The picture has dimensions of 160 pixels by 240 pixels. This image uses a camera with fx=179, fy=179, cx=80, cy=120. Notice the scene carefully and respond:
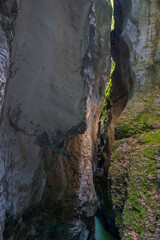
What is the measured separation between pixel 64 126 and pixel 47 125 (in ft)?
1.18

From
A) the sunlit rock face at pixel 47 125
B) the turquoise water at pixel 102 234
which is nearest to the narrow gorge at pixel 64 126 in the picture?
the sunlit rock face at pixel 47 125

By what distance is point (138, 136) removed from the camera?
391 centimetres

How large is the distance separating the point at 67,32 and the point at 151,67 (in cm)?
281

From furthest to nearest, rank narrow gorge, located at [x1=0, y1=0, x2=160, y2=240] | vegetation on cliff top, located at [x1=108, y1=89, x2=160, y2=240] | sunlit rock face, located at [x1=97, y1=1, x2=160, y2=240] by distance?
sunlit rock face, located at [x1=97, y1=1, x2=160, y2=240] → vegetation on cliff top, located at [x1=108, y1=89, x2=160, y2=240] → narrow gorge, located at [x1=0, y1=0, x2=160, y2=240]

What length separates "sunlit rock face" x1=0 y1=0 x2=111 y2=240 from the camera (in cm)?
246

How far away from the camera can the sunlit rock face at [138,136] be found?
2.78 m

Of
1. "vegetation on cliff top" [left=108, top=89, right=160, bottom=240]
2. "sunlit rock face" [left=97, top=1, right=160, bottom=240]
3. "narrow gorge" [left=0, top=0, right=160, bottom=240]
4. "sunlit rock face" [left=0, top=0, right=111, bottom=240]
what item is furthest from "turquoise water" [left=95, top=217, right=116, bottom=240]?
"vegetation on cliff top" [left=108, top=89, right=160, bottom=240]

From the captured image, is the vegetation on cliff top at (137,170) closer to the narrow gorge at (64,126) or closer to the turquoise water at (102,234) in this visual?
the narrow gorge at (64,126)

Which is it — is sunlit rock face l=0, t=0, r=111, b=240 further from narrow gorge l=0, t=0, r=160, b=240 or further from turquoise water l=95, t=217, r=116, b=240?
turquoise water l=95, t=217, r=116, b=240

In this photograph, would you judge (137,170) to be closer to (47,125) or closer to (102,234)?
(47,125)

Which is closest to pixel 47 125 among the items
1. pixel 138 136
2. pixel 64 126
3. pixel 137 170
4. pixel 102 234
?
pixel 64 126

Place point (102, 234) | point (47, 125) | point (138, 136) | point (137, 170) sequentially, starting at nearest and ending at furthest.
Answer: point (47, 125), point (137, 170), point (138, 136), point (102, 234)

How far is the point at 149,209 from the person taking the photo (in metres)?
2.68

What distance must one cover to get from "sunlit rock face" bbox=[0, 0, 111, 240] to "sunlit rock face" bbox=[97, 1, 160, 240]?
0.97 m
